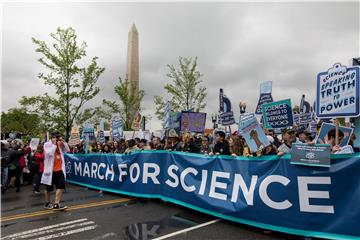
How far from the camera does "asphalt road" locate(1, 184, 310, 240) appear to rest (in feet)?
16.9

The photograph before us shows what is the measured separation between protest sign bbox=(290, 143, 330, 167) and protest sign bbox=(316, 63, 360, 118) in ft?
2.53

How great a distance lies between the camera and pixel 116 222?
5.96 metres

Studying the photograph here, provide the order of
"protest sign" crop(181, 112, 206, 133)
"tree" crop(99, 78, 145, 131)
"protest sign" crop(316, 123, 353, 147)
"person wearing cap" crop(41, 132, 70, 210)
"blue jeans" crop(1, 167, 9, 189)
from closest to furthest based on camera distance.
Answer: "protest sign" crop(316, 123, 353, 147)
"person wearing cap" crop(41, 132, 70, 210)
"blue jeans" crop(1, 167, 9, 189)
"protest sign" crop(181, 112, 206, 133)
"tree" crop(99, 78, 145, 131)

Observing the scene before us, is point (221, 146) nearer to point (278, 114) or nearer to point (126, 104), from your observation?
point (278, 114)

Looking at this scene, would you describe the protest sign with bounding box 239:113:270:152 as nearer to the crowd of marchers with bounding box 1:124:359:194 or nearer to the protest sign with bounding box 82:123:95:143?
the crowd of marchers with bounding box 1:124:359:194

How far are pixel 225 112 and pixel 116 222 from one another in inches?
244

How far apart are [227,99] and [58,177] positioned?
261 inches

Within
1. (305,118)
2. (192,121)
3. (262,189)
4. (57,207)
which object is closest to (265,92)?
(192,121)

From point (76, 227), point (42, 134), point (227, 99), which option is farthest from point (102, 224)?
point (42, 134)

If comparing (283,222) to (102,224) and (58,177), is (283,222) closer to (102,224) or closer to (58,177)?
(102,224)

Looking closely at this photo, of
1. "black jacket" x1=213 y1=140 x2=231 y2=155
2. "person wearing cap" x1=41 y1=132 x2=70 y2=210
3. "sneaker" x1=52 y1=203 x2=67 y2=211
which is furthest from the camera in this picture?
"person wearing cap" x1=41 y1=132 x2=70 y2=210

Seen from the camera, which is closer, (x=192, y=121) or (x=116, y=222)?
(x=116, y=222)

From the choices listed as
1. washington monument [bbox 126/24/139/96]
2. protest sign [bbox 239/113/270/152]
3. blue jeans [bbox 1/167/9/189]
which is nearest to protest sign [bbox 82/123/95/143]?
blue jeans [bbox 1/167/9/189]

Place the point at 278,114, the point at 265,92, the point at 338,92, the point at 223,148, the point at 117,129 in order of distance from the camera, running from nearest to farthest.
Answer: the point at 338,92 → the point at 223,148 → the point at 278,114 → the point at 265,92 → the point at 117,129
